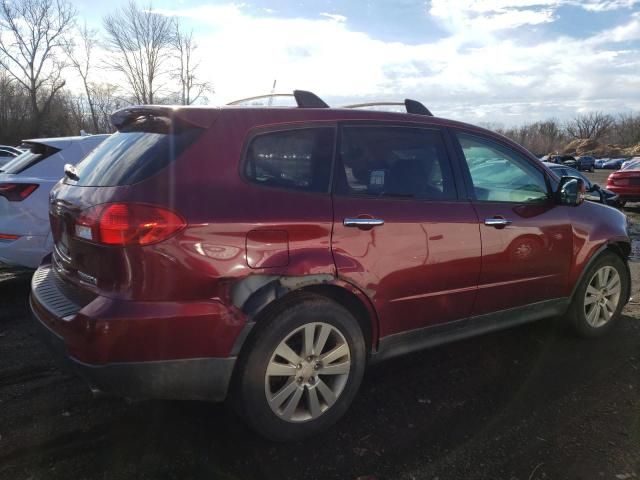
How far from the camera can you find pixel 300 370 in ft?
8.55

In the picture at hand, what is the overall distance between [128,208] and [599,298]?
384cm

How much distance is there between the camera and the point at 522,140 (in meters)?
101

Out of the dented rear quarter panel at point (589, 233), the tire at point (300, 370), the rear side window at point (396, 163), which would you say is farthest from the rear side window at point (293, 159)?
the dented rear quarter panel at point (589, 233)

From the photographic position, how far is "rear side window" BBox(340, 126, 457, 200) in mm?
2863

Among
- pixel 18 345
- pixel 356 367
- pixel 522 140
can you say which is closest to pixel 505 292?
pixel 356 367

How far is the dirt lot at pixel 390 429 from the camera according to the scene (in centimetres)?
245

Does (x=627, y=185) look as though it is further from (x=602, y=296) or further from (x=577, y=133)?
(x=577, y=133)

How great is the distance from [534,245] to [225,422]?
2412 mm

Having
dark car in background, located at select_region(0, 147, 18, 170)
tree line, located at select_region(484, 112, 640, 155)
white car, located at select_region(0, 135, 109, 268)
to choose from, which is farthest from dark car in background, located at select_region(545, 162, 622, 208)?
tree line, located at select_region(484, 112, 640, 155)

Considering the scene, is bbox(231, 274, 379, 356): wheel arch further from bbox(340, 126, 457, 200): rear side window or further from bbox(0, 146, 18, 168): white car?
bbox(0, 146, 18, 168): white car

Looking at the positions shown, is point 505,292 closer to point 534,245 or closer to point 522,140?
point 534,245

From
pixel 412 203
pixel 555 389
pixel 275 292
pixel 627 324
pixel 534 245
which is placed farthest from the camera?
pixel 627 324

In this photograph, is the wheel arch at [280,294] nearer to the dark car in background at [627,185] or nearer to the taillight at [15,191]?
the taillight at [15,191]

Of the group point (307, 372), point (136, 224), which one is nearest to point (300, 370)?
point (307, 372)
